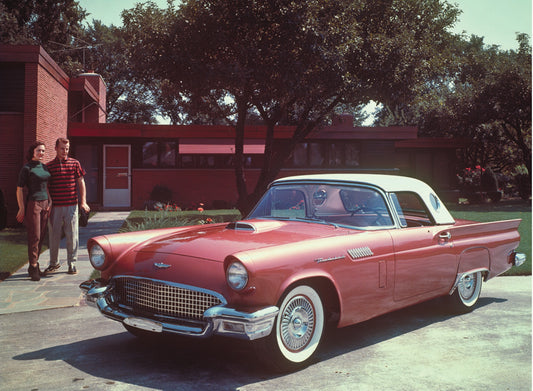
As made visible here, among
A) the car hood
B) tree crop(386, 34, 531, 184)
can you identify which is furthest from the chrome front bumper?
tree crop(386, 34, 531, 184)

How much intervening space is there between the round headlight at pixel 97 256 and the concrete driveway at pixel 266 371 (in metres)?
0.67

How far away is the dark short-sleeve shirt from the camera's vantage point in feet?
23.1

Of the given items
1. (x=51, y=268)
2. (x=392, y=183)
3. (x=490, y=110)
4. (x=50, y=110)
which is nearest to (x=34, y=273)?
(x=51, y=268)

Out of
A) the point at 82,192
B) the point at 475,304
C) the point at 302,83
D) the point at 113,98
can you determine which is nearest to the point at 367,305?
the point at 475,304

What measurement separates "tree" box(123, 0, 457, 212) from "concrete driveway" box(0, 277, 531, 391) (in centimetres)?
792

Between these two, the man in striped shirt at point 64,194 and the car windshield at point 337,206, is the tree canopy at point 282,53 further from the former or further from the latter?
the car windshield at point 337,206

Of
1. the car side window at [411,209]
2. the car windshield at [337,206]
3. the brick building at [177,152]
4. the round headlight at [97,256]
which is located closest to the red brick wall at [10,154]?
the brick building at [177,152]

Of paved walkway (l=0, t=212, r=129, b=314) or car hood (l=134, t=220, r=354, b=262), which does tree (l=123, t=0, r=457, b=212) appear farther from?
car hood (l=134, t=220, r=354, b=262)

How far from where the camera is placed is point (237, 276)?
3.59 meters

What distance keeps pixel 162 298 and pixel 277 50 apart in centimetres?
919

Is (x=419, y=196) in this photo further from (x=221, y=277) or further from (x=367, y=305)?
(x=221, y=277)

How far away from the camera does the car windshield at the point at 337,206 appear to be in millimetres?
4797

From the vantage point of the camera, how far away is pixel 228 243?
407 centimetres

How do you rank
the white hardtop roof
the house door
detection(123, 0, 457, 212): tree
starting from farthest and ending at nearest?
1. the house door
2. detection(123, 0, 457, 212): tree
3. the white hardtop roof
